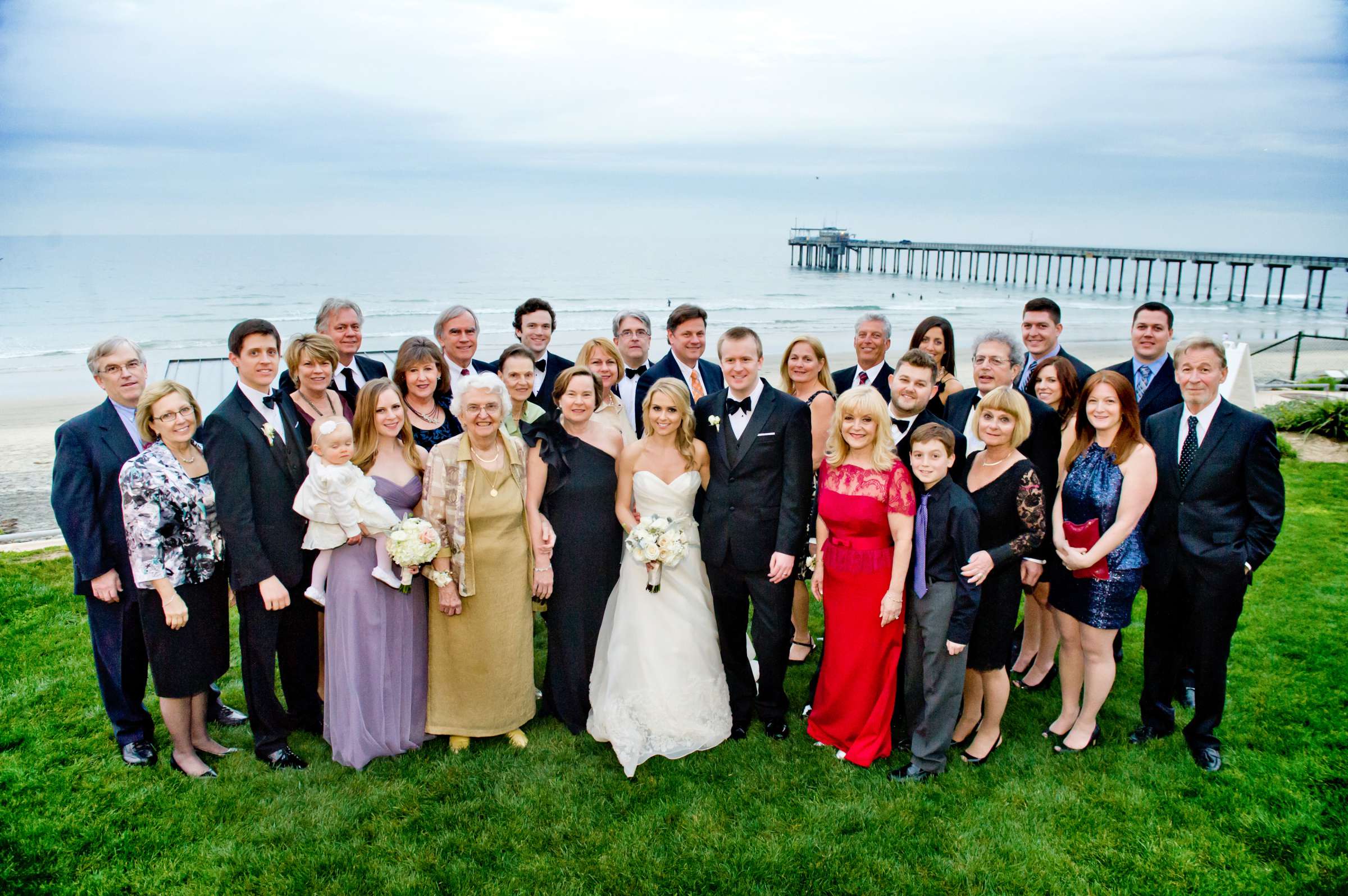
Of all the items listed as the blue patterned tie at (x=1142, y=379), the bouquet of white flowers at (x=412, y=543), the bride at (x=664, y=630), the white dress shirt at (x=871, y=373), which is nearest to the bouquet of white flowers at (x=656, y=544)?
the bride at (x=664, y=630)

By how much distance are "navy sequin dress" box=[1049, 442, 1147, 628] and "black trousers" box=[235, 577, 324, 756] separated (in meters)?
4.75

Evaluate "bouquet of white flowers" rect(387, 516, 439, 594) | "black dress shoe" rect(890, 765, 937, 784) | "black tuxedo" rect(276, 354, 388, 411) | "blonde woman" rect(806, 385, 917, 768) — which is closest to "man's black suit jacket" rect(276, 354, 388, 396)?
"black tuxedo" rect(276, 354, 388, 411)

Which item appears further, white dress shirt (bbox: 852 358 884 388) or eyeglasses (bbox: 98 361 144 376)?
white dress shirt (bbox: 852 358 884 388)

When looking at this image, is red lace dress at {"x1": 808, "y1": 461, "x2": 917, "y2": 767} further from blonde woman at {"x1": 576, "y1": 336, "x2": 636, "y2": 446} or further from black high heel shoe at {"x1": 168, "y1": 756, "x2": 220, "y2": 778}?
black high heel shoe at {"x1": 168, "y1": 756, "x2": 220, "y2": 778}

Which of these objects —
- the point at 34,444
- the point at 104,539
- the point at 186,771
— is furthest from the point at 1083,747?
the point at 34,444

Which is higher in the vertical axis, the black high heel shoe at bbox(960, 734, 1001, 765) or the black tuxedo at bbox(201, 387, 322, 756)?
the black tuxedo at bbox(201, 387, 322, 756)

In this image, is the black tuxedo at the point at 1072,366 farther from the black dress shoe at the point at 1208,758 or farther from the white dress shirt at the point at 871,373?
the black dress shoe at the point at 1208,758

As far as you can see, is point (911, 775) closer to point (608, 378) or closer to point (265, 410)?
point (608, 378)

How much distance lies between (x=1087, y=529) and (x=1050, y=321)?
2332mm

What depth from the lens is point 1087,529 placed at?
4672 mm

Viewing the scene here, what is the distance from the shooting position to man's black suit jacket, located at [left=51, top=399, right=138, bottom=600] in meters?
4.45

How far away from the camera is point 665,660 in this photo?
5.06m

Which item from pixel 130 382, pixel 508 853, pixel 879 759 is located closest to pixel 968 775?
pixel 879 759

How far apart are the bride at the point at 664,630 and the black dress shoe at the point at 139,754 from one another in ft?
8.74
